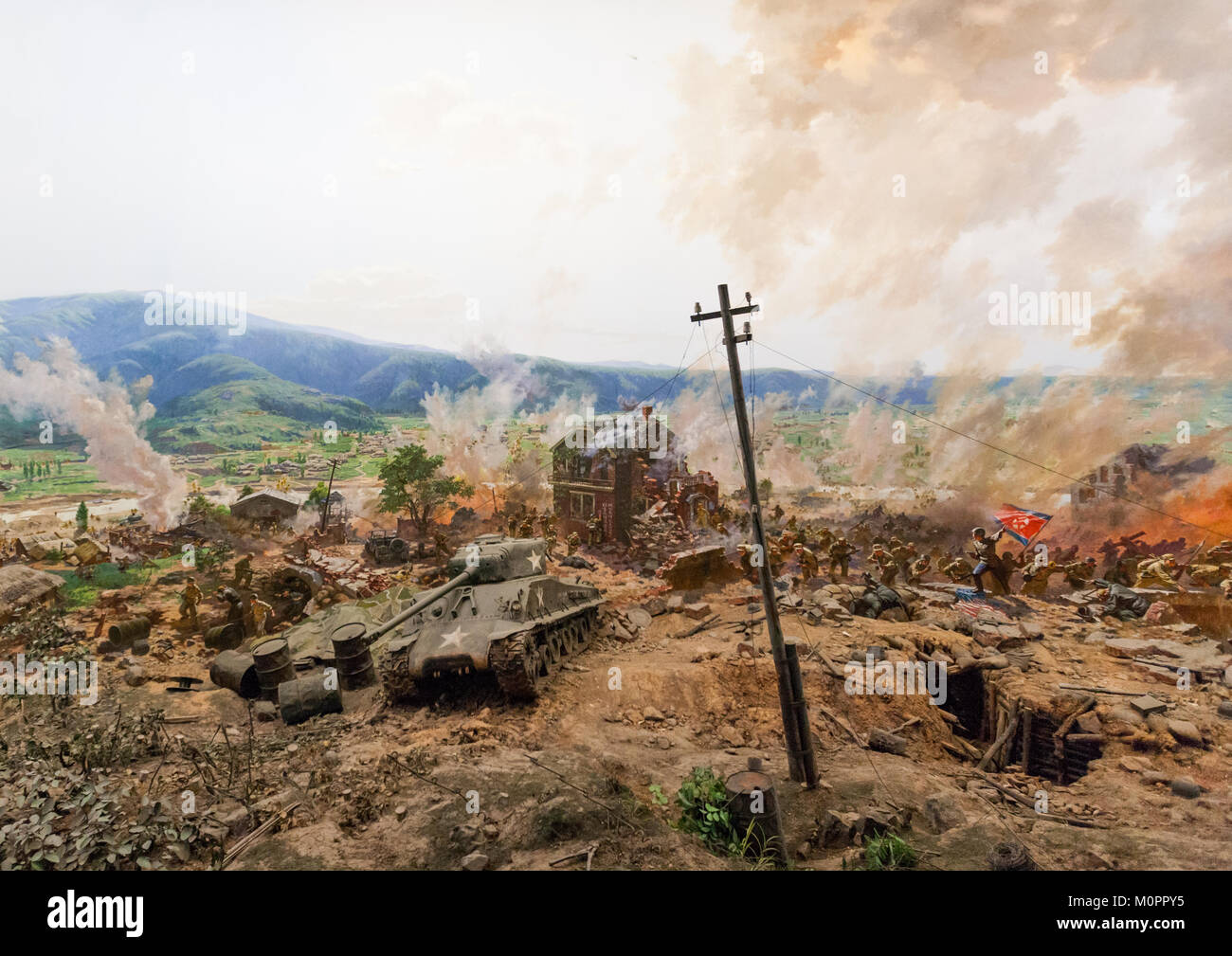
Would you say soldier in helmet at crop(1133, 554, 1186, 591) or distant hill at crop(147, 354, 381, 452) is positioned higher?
distant hill at crop(147, 354, 381, 452)

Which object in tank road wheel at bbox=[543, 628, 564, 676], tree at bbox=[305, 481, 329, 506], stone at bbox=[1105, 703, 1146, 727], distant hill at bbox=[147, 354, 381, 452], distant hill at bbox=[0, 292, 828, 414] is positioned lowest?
stone at bbox=[1105, 703, 1146, 727]

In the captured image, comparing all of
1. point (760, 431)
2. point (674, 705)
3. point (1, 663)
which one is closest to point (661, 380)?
point (760, 431)

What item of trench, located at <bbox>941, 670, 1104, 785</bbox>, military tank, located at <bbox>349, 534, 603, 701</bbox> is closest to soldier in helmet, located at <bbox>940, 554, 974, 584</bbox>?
trench, located at <bbox>941, 670, 1104, 785</bbox>

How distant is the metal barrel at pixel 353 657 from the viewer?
9.34m

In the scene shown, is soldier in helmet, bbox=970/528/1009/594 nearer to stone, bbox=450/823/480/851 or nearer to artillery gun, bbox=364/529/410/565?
stone, bbox=450/823/480/851

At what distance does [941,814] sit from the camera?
22.6 feet

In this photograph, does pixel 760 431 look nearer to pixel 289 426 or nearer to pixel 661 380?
pixel 661 380

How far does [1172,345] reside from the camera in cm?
1020

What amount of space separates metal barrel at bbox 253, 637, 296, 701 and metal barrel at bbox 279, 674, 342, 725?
0.63 feet

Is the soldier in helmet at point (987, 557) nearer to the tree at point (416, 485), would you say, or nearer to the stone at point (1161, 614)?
the stone at point (1161, 614)

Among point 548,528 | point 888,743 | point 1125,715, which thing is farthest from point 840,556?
point 548,528

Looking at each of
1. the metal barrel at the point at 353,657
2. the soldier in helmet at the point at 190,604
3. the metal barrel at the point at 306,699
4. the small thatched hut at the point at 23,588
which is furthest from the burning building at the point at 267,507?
the metal barrel at the point at 306,699

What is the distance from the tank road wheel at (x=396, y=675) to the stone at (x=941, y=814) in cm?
671

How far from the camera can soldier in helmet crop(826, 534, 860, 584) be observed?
→ 11.5m
